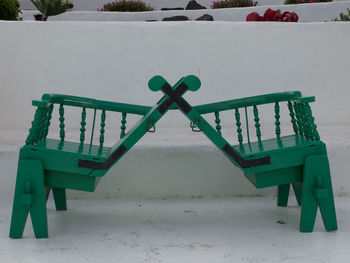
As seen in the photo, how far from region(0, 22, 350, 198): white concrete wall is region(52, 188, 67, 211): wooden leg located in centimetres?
80

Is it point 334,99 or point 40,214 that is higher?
point 334,99

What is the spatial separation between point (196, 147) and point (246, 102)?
0.59 metres

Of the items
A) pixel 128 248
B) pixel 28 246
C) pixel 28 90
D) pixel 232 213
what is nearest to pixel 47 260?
pixel 28 246

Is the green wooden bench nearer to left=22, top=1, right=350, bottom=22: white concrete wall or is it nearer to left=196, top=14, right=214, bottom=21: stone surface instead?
left=196, top=14, right=214, bottom=21: stone surface

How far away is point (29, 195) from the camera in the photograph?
231 centimetres

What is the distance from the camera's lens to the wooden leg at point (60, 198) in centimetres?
286

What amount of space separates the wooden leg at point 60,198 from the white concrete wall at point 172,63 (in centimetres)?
80

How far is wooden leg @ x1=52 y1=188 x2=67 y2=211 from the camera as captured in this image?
112 inches

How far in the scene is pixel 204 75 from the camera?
13.1 ft

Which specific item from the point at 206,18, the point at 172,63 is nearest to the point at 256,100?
the point at 172,63

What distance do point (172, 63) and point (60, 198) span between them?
153cm

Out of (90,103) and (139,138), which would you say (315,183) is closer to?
(139,138)

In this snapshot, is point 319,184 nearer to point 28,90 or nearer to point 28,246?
point 28,246

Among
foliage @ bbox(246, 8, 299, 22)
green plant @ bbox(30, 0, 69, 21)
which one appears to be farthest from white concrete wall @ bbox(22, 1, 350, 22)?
foliage @ bbox(246, 8, 299, 22)
